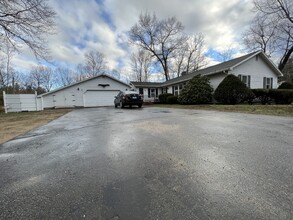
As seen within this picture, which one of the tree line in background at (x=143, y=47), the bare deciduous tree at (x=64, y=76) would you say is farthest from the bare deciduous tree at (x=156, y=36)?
the bare deciduous tree at (x=64, y=76)

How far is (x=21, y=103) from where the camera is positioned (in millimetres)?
17750

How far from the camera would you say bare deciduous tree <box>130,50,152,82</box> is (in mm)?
37531

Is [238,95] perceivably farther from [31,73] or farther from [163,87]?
[31,73]

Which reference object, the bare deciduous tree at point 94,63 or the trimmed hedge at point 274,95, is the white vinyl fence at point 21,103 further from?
the bare deciduous tree at point 94,63

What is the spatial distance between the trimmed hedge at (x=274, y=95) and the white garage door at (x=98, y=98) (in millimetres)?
17543

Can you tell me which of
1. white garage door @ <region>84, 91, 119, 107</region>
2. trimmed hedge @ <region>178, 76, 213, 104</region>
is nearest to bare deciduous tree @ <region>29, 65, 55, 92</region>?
white garage door @ <region>84, 91, 119, 107</region>

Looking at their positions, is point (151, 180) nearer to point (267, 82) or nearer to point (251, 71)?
point (251, 71)

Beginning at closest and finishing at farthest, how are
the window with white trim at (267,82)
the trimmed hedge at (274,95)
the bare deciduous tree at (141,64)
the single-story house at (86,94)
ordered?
the trimmed hedge at (274,95) → the window with white trim at (267,82) → the single-story house at (86,94) → the bare deciduous tree at (141,64)

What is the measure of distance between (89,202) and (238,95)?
15.1 m

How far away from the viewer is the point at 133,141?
4172 millimetres

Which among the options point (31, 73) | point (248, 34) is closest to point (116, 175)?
point (248, 34)

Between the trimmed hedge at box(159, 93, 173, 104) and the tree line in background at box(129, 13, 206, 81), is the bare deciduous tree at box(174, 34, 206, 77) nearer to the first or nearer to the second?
the tree line in background at box(129, 13, 206, 81)

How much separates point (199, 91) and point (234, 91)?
11.4 feet

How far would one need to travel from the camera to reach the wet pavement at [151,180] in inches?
63.9
